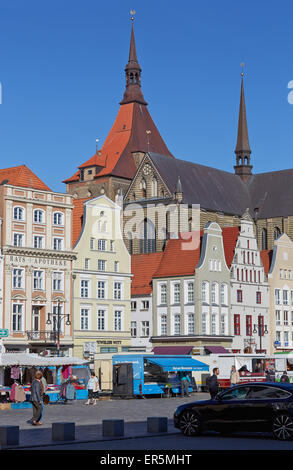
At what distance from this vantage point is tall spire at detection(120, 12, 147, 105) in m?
138

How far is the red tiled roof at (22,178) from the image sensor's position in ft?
212

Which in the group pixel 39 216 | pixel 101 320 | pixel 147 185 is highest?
pixel 147 185

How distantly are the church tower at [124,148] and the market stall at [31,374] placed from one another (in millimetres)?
67573

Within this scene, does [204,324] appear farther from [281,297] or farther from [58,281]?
[58,281]

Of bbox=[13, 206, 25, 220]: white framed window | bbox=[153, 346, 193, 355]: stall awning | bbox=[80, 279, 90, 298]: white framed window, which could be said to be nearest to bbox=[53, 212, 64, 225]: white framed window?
bbox=[13, 206, 25, 220]: white framed window

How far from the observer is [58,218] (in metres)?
65.8

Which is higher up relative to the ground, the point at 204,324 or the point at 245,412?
the point at 204,324

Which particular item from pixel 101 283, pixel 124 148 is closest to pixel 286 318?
pixel 101 283

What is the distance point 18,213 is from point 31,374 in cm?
1186

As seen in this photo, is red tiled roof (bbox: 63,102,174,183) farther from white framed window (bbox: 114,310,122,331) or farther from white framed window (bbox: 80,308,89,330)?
white framed window (bbox: 80,308,89,330)

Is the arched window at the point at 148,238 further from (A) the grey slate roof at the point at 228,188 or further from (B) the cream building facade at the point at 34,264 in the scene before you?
(B) the cream building facade at the point at 34,264

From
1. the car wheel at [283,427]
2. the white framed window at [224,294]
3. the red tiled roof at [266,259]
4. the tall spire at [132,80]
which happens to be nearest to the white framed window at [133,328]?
the white framed window at [224,294]
